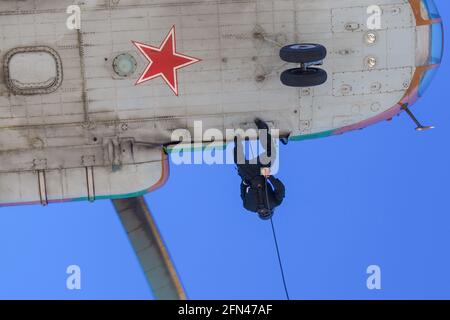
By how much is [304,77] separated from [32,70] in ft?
15.5

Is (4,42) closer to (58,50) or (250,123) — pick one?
(58,50)

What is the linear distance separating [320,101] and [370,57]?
1.18m

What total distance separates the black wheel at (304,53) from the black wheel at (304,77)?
285mm

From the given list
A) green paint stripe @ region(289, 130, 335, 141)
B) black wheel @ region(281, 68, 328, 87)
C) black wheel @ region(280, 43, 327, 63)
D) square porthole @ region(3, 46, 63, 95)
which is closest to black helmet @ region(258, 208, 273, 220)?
green paint stripe @ region(289, 130, 335, 141)

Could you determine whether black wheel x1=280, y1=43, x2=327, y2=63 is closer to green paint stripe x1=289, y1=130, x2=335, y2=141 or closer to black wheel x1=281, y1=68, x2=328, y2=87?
black wheel x1=281, y1=68, x2=328, y2=87

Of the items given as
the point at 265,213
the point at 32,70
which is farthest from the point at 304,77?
the point at 32,70

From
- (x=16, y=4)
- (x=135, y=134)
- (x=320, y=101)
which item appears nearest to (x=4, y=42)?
(x=16, y=4)

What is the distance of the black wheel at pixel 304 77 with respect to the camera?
43.0 feet

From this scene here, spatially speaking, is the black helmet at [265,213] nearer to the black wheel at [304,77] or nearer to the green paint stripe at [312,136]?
the green paint stripe at [312,136]

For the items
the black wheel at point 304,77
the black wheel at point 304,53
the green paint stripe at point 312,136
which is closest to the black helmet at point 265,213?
the green paint stripe at point 312,136

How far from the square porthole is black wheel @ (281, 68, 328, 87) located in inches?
155

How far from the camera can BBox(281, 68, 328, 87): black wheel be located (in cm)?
1312

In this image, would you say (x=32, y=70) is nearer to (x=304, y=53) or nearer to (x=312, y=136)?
(x=304, y=53)

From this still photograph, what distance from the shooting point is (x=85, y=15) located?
44.3 ft
